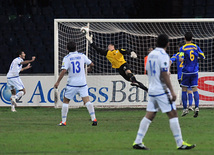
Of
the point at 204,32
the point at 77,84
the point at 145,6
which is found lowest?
the point at 77,84

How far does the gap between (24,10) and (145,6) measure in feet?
16.0

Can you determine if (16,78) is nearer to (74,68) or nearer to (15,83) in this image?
(15,83)

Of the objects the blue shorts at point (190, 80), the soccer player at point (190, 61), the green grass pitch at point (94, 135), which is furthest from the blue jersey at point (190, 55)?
the green grass pitch at point (94, 135)

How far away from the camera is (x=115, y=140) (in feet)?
27.8

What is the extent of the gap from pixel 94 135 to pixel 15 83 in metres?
7.27

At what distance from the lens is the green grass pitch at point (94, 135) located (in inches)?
294

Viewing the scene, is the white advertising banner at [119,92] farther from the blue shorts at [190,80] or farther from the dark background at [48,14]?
the dark background at [48,14]

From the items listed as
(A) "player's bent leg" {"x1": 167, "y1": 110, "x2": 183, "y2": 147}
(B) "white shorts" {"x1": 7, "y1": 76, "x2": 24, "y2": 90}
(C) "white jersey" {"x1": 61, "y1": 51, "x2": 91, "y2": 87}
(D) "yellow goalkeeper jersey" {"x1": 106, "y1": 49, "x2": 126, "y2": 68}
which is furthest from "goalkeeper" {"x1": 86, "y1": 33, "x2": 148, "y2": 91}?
(A) "player's bent leg" {"x1": 167, "y1": 110, "x2": 183, "y2": 147}

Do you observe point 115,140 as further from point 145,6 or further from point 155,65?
point 145,6

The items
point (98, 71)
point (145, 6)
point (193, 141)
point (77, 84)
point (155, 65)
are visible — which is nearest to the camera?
point (155, 65)

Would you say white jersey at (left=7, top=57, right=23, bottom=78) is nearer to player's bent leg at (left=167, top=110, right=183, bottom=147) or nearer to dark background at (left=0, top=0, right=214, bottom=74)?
dark background at (left=0, top=0, right=214, bottom=74)

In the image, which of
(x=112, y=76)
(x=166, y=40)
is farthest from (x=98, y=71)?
(x=166, y=40)

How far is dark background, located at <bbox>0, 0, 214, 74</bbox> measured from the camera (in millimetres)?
20656

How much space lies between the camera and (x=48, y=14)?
21.2m
